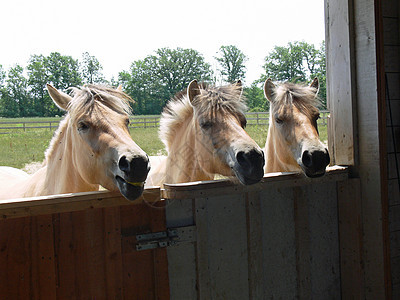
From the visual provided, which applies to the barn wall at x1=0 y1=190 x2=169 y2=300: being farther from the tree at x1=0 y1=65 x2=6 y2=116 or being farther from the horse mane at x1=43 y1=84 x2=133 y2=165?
the tree at x1=0 y1=65 x2=6 y2=116

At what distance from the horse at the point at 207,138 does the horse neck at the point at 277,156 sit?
680mm

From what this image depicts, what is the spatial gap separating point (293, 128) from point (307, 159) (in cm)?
49

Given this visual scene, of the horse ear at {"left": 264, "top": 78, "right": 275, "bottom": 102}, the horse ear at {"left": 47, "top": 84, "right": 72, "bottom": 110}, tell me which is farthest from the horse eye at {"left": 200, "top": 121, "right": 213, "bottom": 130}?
the horse ear at {"left": 264, "top": 78, "right": 275, "bottom": 102}

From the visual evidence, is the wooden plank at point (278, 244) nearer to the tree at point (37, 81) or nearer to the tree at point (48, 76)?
the tree at point (48, 76)

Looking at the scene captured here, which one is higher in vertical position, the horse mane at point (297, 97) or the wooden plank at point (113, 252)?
the horse mane at point (297, 97)

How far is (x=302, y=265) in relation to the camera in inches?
99.8

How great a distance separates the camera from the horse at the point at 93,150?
1.87 meters

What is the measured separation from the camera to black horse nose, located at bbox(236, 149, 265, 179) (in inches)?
86.0

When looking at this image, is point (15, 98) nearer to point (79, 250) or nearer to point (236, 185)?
point (79, 250)

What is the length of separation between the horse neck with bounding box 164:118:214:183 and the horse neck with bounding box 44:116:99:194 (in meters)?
0.75

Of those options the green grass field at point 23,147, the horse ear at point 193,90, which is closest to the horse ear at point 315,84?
the horse ear at point 193,90

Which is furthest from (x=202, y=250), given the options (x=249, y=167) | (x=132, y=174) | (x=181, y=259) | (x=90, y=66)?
(x=90, y=66)

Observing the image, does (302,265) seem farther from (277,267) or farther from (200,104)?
(200,104)

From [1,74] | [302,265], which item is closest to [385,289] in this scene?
[302,265]
